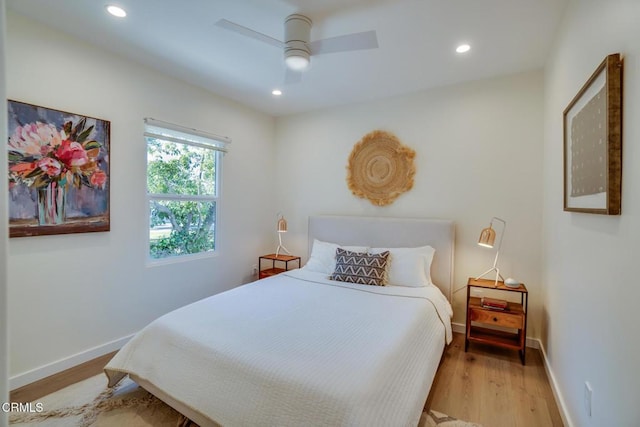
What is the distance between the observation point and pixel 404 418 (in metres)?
1.32

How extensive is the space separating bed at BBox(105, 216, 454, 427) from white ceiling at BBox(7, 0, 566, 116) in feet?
6.89

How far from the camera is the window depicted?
2998 mm

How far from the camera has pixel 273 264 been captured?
13.4ft

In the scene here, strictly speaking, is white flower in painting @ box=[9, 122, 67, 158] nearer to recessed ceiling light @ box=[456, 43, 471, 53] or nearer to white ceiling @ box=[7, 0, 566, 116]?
white ceiling @ box=[7, 0, 566, 116]

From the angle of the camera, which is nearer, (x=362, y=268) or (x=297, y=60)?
(x=297, y=60)

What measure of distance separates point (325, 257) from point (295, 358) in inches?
75.5

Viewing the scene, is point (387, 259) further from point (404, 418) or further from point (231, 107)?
point (231, 107)

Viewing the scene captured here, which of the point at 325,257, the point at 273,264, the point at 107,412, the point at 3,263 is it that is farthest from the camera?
the point at 273,264

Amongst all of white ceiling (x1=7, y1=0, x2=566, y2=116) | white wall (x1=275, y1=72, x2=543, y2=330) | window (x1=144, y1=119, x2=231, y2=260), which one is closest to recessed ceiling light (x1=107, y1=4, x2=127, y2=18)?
white ceiling (x1=7, y1=0, x2=566, y2=116)

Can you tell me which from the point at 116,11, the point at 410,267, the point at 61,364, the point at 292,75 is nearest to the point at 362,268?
the point at 410,267

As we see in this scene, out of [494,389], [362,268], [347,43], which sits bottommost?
[494,389]

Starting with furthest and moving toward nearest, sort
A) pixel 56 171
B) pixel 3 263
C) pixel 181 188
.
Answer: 1. pixel 181 188
2. pixel 56 171
3. pixel 3 263

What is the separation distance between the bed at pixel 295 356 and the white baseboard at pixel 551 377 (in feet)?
2.39

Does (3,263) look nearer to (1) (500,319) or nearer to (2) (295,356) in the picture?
(2) (295,356)
